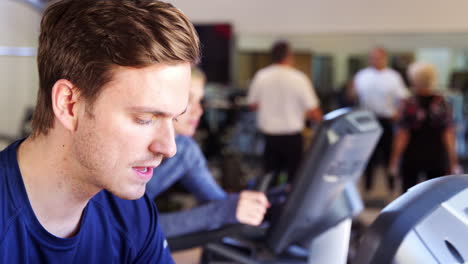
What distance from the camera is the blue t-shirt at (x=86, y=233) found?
2.85ft

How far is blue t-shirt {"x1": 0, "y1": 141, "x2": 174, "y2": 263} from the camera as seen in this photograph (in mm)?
870

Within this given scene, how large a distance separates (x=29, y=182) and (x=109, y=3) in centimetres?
33

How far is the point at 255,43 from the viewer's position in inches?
256

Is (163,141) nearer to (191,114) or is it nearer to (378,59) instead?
(191,114)

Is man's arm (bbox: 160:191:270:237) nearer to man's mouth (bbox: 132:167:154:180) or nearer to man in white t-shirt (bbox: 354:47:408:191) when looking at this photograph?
man's mouth (bbox: 132:167:154:180)

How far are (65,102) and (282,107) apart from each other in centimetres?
374

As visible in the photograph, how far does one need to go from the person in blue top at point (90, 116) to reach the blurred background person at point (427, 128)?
315 centimetres

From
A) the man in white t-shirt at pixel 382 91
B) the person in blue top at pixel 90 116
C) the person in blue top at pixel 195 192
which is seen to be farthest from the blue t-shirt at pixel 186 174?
the man in white t-shirt at pixel 382 91

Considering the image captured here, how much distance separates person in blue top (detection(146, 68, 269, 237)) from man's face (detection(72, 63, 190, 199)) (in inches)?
31.3

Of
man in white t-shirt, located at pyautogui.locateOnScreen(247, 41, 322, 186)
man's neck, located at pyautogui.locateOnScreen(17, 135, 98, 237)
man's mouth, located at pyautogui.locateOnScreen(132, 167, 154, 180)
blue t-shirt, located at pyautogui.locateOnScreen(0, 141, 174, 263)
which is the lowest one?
man in white t-shirt, located at pyautogui.locateOnScreen(247, 41, 322, 186)

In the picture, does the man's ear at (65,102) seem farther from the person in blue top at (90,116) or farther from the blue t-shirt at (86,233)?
the blue t-shirt at (86,233)

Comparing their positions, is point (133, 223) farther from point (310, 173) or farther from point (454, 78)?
point (454, 78)

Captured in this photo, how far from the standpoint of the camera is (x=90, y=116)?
2.90 feet

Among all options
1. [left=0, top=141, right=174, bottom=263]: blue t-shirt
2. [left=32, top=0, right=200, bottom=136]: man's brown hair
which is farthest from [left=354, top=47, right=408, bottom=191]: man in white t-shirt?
[left=32, top=0, right=200, bottom=136]: man's brown hair
